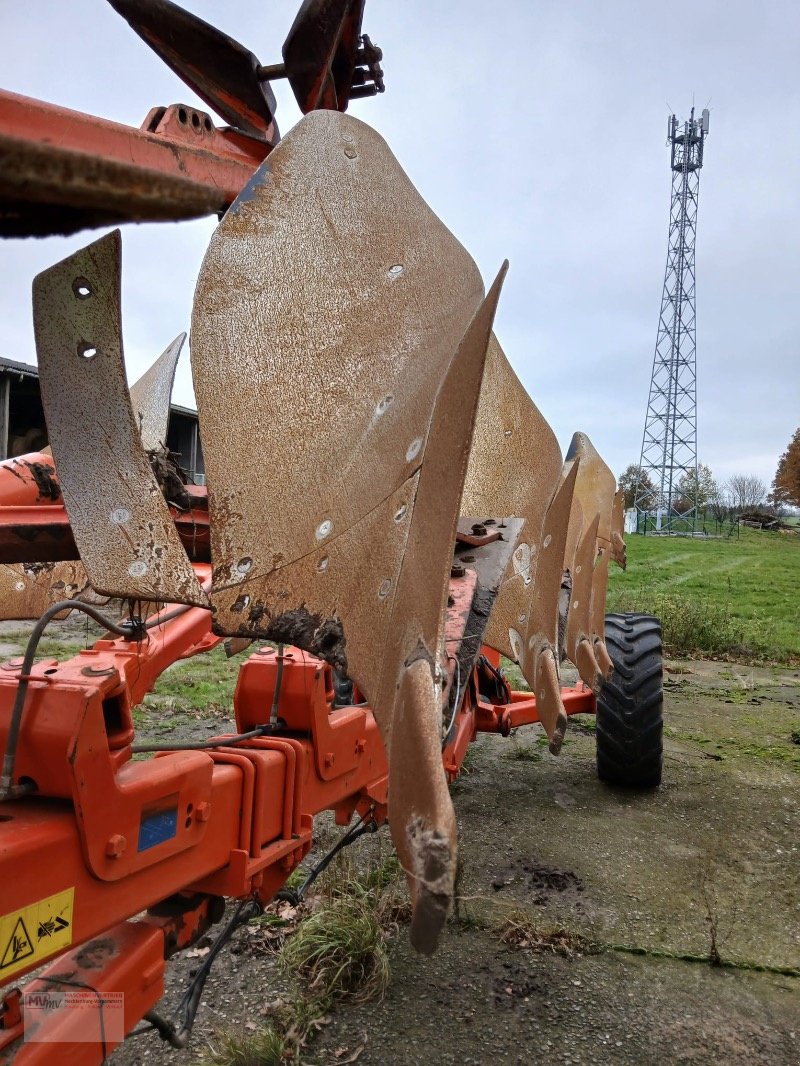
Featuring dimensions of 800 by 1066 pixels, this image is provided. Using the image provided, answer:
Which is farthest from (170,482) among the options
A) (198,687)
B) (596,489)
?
(198,687)

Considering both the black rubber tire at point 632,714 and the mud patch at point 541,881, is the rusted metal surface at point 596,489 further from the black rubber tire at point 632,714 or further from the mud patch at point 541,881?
the mud patch at point 541,881

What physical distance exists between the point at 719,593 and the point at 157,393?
15.0m

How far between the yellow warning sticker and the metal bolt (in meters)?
0.09

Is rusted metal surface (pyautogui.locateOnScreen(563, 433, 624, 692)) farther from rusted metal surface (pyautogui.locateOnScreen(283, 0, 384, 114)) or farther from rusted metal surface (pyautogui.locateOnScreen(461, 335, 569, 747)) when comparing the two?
rusted metal surface (pyautogui.locateOnScreen(283, 0, 384, 114))

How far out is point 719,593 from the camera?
15844 millimetres

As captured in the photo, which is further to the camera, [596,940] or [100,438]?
[596,940]

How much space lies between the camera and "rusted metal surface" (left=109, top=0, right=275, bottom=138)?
2.14 meters

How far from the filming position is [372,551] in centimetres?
160

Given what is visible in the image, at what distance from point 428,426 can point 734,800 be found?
3825mm

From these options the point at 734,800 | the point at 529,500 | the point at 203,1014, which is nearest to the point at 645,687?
the point at 734,800

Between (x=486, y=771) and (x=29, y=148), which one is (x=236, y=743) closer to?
(x=29, y=148)

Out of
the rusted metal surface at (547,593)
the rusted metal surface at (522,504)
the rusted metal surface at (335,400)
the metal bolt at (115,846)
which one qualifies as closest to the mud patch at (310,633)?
the rusted metal surface at (335,400)

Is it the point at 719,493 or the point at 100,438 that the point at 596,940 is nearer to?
the point at 100,438

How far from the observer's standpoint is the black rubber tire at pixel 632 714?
4.43 meters
